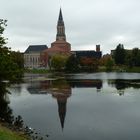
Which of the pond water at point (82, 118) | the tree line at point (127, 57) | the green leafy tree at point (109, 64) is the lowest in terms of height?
the pond water at point (82, 118)

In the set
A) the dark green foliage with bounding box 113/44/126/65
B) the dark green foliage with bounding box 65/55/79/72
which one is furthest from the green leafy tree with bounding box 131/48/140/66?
the dark green foliage with bounding box 65/55/79/72

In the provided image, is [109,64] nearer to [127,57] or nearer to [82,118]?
[127,57]

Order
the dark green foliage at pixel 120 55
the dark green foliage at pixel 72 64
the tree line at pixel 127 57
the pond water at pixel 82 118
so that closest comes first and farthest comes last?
the pond water at pixel 82 118 → the dark green foliage at pixel 72 64 → the tree line at pixel 127 57 → the dark green foliage at pixel 120 55

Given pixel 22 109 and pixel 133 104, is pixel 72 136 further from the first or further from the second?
pixel 133 104

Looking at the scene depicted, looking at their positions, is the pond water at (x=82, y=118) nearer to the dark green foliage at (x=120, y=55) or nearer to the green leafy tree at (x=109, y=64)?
the green leafy tree at (x=109, y=64)

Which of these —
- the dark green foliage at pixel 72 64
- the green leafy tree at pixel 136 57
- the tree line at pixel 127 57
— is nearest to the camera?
the dark green foliage at pixel 72 64

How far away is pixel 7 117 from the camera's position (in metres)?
26.9

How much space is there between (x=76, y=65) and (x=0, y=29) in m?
117

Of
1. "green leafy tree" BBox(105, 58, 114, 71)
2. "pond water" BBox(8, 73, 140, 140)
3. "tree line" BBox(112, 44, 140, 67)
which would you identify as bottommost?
"pond water" BBox(8, 73, 140, 140)

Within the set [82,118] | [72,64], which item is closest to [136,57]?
[72,64]

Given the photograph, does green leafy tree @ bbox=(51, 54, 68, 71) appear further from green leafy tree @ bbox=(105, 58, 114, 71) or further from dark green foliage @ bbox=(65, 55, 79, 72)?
green leafy tree @ bbox=(105, 58, 114, 71)

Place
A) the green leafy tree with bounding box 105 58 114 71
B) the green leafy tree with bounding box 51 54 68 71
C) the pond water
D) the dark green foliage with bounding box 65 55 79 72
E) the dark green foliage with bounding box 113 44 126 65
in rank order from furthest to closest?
the dark green foliage with bounding box 113 44 126 65, the green leafy tree with bounding box 105 58 114 71, the green leafy tree with bounding box 51 54 68 71, the dark green foliage with bounding box 65 55 79 72, the pond water

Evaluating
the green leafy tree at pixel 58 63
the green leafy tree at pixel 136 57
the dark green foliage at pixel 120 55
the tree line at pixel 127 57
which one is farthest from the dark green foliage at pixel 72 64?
the dark green foliage at pixel 120 55

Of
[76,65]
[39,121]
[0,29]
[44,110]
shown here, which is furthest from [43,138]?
[76,65]
